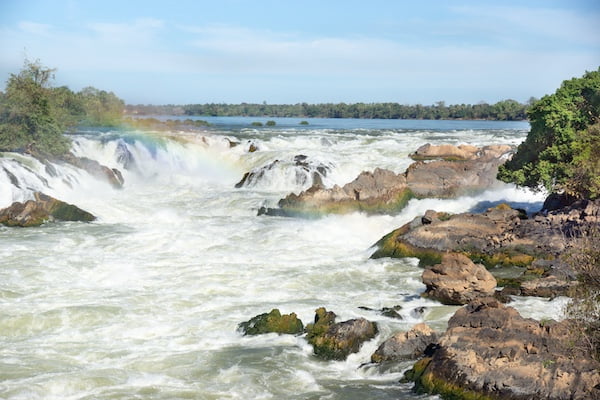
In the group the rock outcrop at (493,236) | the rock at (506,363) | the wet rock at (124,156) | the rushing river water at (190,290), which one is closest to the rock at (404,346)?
the rushing river water at (190,290)

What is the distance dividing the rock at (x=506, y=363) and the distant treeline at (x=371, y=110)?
90.7 metres

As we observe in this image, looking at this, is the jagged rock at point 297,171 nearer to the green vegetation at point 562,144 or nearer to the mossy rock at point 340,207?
the mossy rock at point 340,207

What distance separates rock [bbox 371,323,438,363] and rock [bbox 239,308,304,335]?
2.68 meters

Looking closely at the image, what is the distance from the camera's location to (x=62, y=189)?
3806 cm

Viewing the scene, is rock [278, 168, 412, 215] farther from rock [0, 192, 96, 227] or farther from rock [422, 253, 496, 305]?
rock [422, 253, 496, 305]

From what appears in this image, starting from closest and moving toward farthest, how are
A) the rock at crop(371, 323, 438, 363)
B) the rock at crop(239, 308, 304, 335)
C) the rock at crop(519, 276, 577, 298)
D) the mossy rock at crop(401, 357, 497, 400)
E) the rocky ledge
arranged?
the mossy rock at crop(401, 357, 497, 400), the rock at crop(371, 323, 438, 363), the rock at crop(239, 308, 304, 335), the rock at crop(519, 276, 577, 298), the rocky ledge

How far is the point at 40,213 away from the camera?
3166 centimetres

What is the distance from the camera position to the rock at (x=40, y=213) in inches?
1216

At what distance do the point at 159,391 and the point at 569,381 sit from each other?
7.22 meters

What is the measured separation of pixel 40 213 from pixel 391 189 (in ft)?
53.8

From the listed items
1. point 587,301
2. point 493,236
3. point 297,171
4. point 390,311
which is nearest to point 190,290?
point 390,311

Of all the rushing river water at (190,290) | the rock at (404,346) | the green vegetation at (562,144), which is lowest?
the rushing river water at (190,290)

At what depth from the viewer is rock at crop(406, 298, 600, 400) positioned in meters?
11.5

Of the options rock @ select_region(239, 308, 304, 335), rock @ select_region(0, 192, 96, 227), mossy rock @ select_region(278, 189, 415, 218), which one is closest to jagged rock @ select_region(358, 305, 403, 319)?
rock @ select_region(239, 308, 304, 335)
